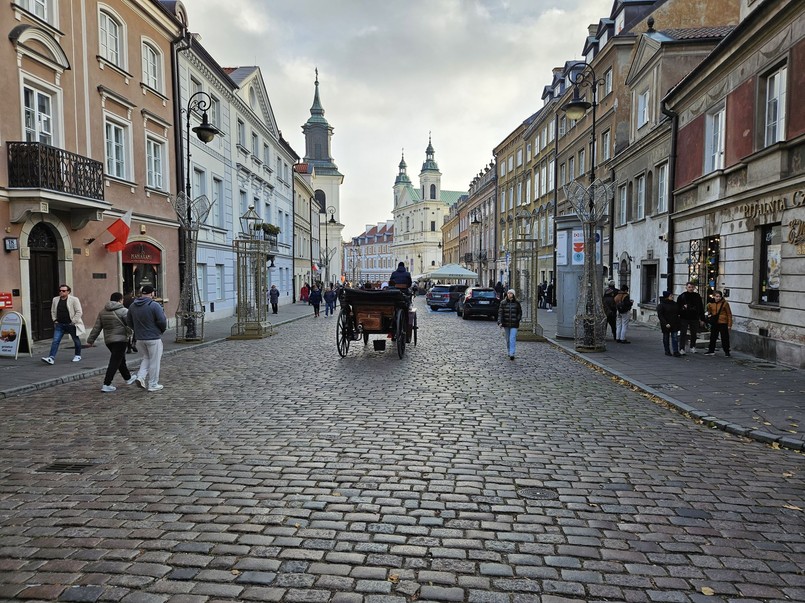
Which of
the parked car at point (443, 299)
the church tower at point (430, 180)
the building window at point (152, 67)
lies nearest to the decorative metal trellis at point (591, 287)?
the building window at point (152, 67)

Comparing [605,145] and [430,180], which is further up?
[430,180]

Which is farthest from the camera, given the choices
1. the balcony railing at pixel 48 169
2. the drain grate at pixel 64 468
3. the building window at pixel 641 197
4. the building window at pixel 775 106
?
the building window at pixel 641 197

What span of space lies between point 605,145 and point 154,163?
19.6 metres

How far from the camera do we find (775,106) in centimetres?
1257

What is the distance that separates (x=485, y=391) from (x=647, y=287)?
14.8 meters

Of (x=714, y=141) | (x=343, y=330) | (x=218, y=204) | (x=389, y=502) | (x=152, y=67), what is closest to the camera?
(x=389, y=502)

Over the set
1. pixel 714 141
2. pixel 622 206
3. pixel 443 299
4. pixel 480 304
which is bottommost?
pixel 443 299

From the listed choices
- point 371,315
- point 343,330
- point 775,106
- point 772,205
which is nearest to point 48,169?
point 343,330

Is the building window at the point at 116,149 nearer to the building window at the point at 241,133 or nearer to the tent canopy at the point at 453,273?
the building window at the point at 241,133

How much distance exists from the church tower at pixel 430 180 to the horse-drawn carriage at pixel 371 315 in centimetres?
11327

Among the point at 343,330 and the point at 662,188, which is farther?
the point at 662,188

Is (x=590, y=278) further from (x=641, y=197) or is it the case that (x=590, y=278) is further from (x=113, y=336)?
(x=113, y=336)

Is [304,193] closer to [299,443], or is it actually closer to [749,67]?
[749,67]

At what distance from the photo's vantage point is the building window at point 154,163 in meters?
19.3
